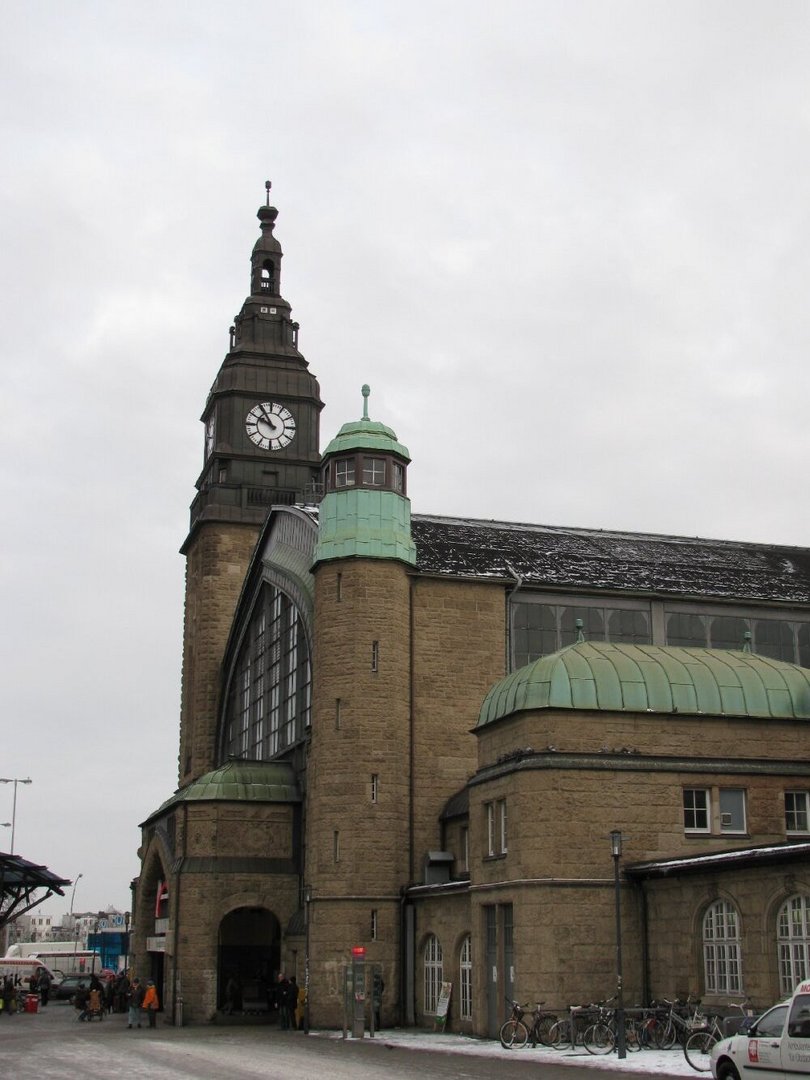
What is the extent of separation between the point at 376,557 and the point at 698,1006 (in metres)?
18.5

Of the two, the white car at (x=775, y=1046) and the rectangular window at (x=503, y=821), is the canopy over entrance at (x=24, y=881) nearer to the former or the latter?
the rectangular window at (x=503, y=821)

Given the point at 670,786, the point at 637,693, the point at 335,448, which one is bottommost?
the point at 670,786

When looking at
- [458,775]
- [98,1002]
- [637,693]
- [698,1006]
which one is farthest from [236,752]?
[698,1006]

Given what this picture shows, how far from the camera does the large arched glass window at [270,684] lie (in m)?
52.3

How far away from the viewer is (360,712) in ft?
144

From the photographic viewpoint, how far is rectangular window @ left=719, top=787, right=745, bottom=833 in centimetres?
3566

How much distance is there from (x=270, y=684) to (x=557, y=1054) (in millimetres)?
28900

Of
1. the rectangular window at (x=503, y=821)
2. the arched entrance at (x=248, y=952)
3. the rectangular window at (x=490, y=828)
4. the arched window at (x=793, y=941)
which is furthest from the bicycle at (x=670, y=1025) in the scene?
the arched entrance at (x=248, y=952)

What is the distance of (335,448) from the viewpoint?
47031mm

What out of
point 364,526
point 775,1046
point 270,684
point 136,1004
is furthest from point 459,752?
point 775,1046

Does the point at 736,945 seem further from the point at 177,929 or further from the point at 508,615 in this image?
the point at 177,929

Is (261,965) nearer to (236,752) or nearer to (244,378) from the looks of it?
(236,752)

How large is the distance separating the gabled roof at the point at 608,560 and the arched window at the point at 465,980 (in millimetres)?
12547

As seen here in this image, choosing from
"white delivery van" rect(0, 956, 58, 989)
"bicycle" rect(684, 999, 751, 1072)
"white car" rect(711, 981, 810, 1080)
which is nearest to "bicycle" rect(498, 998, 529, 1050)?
"bicycle" rect(684, 999, 751, 1072)
